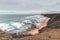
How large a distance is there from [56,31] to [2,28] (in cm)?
49

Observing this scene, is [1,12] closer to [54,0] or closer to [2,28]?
[2,28]

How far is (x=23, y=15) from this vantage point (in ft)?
4.75

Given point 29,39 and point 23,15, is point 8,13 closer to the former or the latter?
point 23,15

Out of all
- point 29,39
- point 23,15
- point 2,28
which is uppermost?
point 23,15

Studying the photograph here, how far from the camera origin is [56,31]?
146 centimetres

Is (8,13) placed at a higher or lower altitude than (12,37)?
higher

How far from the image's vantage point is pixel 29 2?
1432 mm

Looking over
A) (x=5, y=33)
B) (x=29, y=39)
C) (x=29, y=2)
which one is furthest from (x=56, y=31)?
(x=5, y=33)

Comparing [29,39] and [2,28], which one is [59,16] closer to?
[29,39]

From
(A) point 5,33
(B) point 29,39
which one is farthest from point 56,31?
(A) point 5,33

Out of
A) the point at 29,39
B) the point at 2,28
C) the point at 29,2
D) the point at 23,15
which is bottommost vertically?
the point at 29,39

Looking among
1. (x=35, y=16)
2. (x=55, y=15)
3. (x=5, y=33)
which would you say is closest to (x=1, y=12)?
(x=5, y=33)

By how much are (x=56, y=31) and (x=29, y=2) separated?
36cm

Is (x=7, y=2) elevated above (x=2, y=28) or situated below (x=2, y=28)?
above
